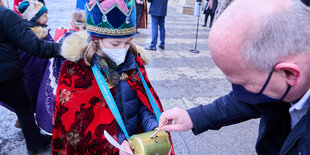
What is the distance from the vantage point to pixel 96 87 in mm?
1702

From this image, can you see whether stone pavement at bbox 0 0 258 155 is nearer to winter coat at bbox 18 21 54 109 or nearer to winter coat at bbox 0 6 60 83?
winter coat at bbox 18 21 54 109

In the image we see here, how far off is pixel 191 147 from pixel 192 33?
7.14 m

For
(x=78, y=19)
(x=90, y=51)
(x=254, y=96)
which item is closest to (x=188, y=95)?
(x=78, y=19)

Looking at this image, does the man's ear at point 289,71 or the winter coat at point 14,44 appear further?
the winter coat at point 14,44

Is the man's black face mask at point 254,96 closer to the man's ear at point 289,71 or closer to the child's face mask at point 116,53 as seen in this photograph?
the man's ear at point 289,71

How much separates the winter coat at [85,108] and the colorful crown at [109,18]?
206mm

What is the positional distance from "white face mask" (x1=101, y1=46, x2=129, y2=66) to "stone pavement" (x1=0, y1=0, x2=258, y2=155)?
1.37 metres

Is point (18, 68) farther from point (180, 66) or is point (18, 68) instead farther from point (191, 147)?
point (180, 66)

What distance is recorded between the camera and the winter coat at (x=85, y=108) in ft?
5.43

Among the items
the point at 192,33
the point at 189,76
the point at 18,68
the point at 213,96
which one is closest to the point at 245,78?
the point at 18,68

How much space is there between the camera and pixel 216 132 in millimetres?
2934

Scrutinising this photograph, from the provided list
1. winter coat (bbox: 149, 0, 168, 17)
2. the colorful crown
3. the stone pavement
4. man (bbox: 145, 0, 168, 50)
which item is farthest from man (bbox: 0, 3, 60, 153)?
winter coat (bbox: 149, 0, 168, 17)

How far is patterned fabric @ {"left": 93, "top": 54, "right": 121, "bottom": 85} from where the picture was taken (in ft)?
5.46

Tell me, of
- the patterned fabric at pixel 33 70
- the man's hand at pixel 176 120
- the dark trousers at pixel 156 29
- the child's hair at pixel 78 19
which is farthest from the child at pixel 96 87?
the dark trousers at pixel 156 29
